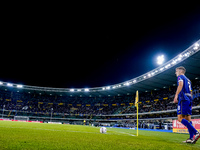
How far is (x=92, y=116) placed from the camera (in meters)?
55.9

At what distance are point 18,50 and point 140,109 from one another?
35779mm

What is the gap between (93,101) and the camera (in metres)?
62.3

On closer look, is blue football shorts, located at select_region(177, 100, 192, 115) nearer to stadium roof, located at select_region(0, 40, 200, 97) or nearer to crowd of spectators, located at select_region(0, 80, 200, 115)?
stadium roof, located at select_region(0, 40, 200, 97)

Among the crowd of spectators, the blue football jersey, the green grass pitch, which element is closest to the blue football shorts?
the blue football jersey

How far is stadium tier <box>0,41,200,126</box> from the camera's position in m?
38.6

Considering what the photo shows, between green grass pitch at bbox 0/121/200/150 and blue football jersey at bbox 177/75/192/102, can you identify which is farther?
blue football jersey at bbox 177/75/192/102

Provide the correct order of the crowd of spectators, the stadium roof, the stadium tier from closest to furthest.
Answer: the stadium roof → the stadium tier → the crowd of spectators

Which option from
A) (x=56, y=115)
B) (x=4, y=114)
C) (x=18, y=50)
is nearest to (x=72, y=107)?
(x=56, y=115)

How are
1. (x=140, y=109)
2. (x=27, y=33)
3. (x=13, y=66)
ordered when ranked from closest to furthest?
(x=27, y=33) < (x=13, y=66) < (x=140, y=109)

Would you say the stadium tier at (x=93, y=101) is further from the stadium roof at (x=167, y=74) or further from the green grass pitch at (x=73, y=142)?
the green grass pitch at (x=73, y=142)

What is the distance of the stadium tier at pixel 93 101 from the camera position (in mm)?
38625

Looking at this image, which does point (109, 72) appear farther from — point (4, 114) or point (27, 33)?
point (4, 114)

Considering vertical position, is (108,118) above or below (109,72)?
below

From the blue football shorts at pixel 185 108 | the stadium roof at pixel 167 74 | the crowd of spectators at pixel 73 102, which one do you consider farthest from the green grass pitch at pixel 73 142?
the crowd of spectators at pixel 73 102
